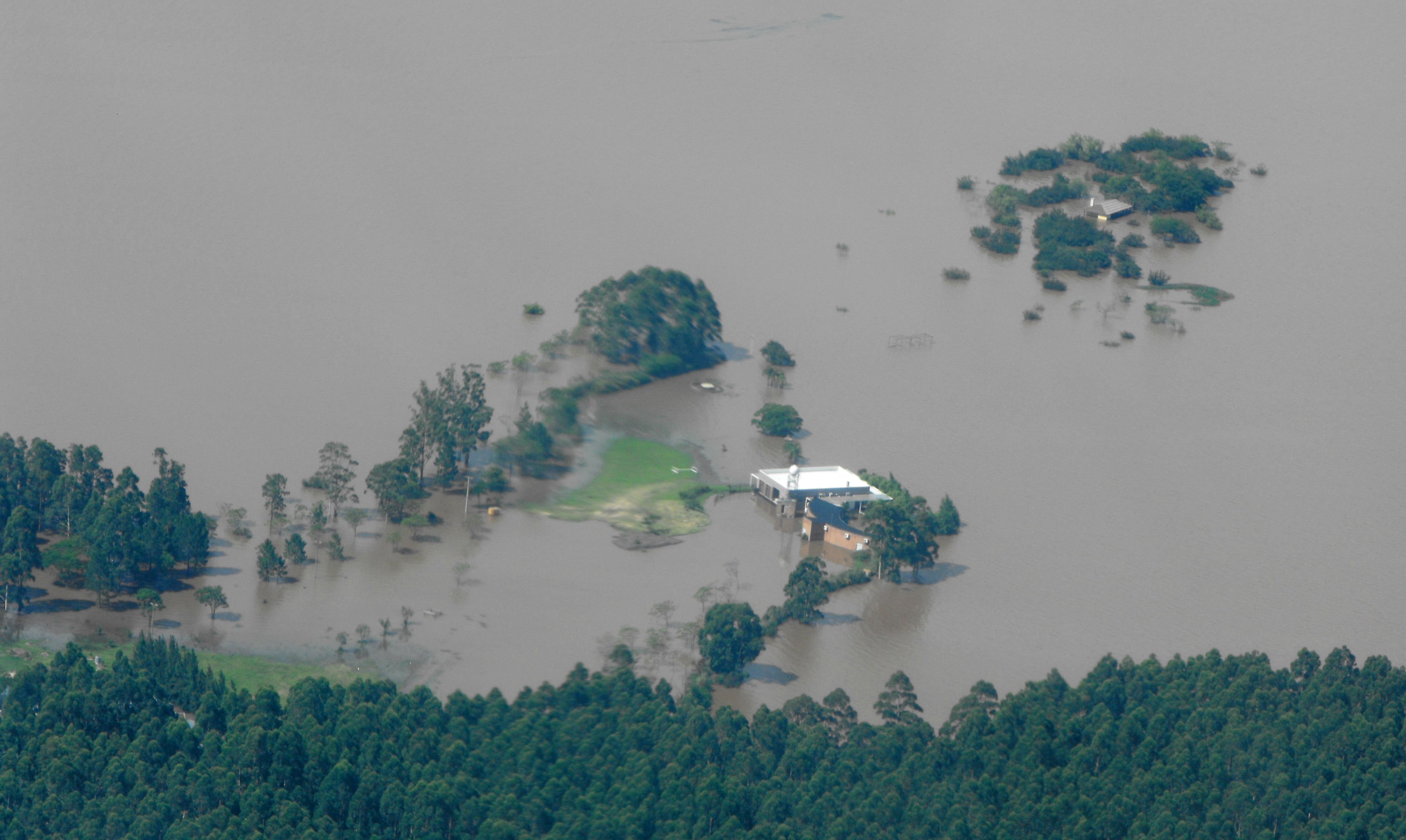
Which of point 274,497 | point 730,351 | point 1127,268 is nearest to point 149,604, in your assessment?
point 274,497

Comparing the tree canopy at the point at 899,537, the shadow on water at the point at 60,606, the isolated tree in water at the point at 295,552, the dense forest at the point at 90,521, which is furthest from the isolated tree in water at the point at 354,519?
the tree canopy at the point at 899,537

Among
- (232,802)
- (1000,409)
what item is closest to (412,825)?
(232,802)

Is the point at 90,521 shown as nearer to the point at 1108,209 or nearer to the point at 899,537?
the point at 899,537

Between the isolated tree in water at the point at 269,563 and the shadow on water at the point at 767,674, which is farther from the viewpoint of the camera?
the isolated tree in water at the point at 269,563

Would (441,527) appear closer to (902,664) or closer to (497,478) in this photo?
(497,478)

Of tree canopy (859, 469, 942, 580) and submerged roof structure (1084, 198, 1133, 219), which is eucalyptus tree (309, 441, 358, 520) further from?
submerged roof structure (1084, 198, 1133, 219)

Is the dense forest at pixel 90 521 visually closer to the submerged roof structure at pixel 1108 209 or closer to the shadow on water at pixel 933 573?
the shadow on water at pixel 933 573

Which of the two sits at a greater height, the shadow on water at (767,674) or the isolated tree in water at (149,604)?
the isolated tree in water at (149,604)

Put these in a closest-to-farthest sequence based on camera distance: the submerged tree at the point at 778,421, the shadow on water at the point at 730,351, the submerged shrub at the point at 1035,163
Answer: the submerged tree at the point at 778,421
the shadow on water at the point at 730,351
the submerged shrub at the point at 1035,163
